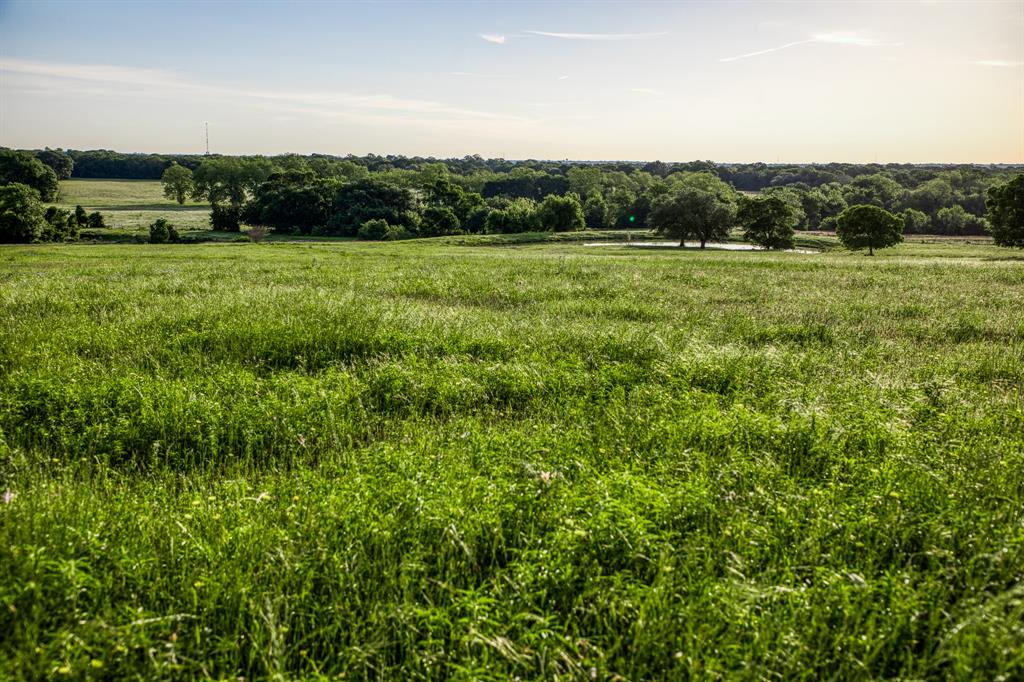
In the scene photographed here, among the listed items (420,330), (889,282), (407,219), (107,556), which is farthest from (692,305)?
(407,219)

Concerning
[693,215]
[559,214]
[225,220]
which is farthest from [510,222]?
[225,220]

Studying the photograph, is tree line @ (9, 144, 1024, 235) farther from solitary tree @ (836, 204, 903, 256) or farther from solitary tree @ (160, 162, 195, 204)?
solitary tree @ (836, 204, 903, 256)

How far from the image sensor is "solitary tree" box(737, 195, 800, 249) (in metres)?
72.1

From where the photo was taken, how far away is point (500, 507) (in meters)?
4.55

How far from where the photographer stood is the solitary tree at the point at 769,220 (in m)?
72.1

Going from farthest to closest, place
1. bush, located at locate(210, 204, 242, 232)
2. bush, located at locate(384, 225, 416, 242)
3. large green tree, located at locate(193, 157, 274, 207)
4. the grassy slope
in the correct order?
large green tree, located at locate(193, 157, 274, 207) → bush, located at locate(210, 204, 242, 232) → bush, located at locate(384, 225, 416, 242) → the grassy slope

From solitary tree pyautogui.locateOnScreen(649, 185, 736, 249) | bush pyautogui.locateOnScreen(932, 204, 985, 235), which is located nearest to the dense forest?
bush pyautogui.locateOnScreen(932, 204, 985, 235)

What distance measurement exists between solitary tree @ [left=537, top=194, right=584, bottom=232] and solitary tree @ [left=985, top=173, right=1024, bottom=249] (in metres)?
62.8

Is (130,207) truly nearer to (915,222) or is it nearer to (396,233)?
(396,233)

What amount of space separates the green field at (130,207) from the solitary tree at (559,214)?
2402 inches

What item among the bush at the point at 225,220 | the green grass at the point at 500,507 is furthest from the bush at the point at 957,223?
the bush at the point at 225,220

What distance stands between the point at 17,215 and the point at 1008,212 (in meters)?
110

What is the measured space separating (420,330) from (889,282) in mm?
22066

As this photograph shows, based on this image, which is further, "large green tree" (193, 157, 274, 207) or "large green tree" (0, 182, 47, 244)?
"large green tree" (193, 157, 274, 207)
